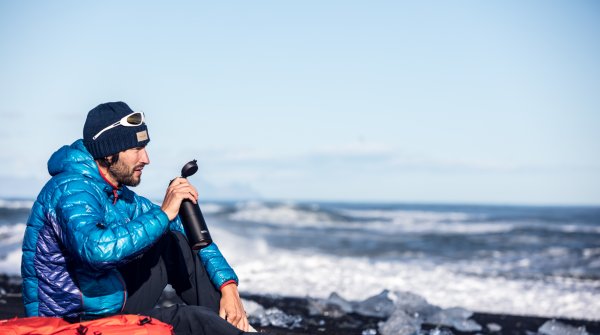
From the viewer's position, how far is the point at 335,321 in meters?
6.81

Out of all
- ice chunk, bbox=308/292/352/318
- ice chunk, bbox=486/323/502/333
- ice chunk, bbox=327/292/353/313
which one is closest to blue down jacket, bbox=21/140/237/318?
ice chunk, bbox=308/292/352/318

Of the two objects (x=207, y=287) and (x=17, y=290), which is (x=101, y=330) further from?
(x=17, y=290)

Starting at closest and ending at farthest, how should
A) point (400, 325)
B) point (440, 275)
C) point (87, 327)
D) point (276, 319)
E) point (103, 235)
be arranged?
point (103, 235)
point (87, 327)
point (400, 325)
point (276, 319)
point (440, 275)

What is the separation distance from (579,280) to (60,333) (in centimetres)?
1072

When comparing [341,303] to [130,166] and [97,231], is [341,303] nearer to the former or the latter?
[130,166]

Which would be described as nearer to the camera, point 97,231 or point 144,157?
point 97,231

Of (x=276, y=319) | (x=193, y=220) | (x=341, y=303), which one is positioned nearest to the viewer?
(x=193, y=220)

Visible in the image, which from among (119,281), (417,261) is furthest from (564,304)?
(119,281)

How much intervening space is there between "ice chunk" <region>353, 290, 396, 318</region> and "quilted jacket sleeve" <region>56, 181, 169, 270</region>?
4679 millimetres

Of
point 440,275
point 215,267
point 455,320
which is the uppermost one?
point 215,267

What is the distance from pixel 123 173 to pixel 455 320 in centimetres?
478

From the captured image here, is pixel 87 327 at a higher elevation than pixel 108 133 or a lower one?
lower

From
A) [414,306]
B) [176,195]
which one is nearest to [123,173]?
[176,195]

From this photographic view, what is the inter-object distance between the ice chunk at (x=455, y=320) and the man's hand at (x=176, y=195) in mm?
4357
